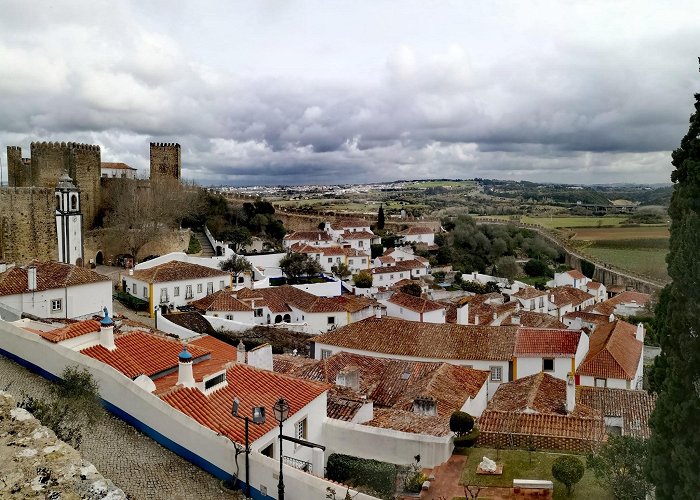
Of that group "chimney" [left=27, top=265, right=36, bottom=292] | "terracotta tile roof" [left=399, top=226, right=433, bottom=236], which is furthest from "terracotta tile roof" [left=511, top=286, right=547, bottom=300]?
"chimney" [left=27, top=265, right=36, bottom=292]

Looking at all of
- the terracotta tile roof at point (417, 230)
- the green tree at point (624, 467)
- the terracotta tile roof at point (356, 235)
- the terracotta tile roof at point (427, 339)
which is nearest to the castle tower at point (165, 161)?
the terracotta tile roof at point (356, 235)

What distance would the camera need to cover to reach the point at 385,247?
55719 mm

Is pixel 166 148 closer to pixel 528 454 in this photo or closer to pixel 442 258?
pixel 442 258

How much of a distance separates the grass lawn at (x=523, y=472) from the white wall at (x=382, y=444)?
655 mm

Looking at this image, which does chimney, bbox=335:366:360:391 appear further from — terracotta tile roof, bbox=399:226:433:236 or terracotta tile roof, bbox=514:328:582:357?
terracotta tile roof, bbox=399:226:433:236

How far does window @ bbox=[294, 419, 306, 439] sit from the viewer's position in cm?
920

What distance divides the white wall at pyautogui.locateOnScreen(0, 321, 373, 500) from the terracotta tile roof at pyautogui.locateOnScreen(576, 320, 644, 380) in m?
12.5

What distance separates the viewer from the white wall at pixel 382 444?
9516 millimetres

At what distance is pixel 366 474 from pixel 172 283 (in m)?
20.6

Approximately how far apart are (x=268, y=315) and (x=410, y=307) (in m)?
6.90

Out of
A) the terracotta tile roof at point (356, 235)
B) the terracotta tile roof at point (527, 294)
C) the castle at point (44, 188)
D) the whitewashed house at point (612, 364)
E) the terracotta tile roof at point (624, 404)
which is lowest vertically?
the terracotta tile roof at point (527, 294)

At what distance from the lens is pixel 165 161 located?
39.7 metres

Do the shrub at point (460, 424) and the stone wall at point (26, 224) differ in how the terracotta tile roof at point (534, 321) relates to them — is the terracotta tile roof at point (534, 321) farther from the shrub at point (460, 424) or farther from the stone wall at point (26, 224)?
the stone wall at point (26, 224)

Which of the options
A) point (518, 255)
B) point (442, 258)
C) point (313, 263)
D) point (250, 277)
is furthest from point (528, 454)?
point (518, 255)
